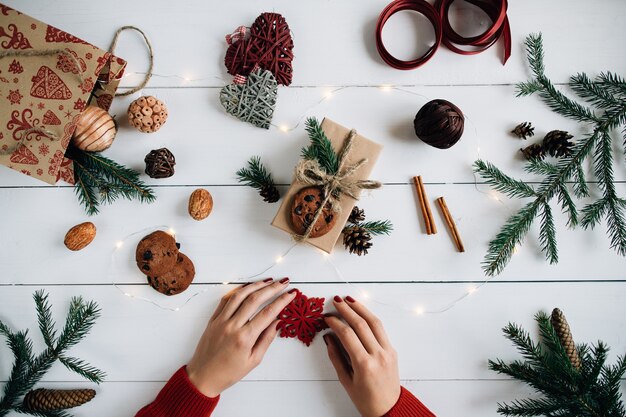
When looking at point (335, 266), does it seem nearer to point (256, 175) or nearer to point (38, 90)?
point (256, 175)

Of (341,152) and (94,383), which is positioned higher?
(341,152)

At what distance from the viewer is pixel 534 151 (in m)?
0.96

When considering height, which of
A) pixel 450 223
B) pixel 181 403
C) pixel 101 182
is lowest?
pixel 181 403

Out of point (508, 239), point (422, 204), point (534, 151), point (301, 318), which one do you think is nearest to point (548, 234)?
point (508, 239)

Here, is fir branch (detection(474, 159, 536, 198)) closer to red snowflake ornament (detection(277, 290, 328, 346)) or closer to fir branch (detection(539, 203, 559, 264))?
fir branch (detection(539, 203, 559, 264))

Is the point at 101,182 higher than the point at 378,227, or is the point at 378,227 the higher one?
the point at 378,227

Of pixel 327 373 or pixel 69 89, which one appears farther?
pixel 327 373

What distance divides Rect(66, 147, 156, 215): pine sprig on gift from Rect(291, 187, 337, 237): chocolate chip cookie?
1.25 feet

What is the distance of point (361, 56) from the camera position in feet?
3.26

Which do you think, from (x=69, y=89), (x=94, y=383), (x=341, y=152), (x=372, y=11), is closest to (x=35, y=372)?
(x=94, y=383)

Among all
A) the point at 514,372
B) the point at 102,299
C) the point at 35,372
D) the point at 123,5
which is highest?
the point at 123,5

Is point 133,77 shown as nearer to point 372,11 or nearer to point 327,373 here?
point 372,11

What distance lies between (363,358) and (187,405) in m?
0.43

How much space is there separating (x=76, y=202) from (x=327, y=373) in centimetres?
78
